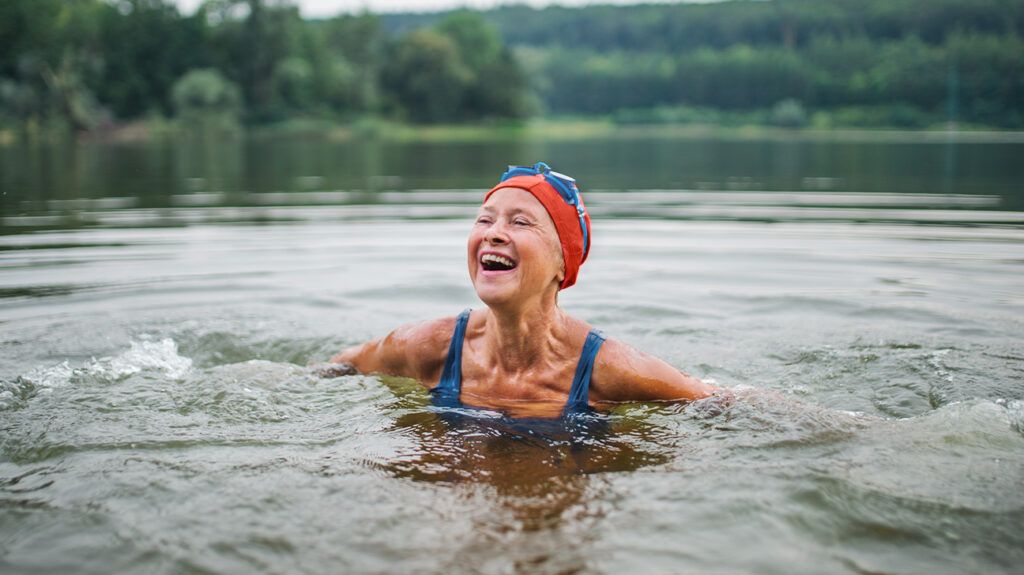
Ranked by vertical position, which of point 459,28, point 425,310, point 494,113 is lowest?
point 425,310

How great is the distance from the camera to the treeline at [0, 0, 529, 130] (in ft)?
229

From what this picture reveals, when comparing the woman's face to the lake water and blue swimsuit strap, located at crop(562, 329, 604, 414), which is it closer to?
blue swimsuit strap, located at crop(562, 329, 604, 414)

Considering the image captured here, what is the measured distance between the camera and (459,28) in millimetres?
131500

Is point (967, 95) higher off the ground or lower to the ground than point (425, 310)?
higher

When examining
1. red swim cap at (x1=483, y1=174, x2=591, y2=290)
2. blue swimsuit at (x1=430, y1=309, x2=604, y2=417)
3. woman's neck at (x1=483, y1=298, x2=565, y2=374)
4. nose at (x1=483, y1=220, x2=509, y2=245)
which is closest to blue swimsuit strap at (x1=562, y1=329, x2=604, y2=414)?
blue swimsuit at (x1=430, y1=309, x2=604, y2=417)

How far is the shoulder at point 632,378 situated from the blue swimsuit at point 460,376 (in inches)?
1.8

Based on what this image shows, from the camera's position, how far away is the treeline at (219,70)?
229 ft

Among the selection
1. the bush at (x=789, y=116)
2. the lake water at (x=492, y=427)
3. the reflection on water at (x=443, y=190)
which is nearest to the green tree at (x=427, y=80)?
the bush at (x=789, y=116)

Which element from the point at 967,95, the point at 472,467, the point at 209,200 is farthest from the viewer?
the point at 967,95

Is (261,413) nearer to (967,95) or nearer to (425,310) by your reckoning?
(425,310)

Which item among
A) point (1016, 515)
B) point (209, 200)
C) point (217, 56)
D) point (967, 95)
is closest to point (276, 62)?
point (217, 56)

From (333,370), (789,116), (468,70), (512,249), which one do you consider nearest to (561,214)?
(512,249)

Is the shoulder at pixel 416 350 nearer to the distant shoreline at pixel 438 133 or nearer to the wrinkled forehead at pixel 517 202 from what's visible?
the wrinkled forehead at pixel 517 202

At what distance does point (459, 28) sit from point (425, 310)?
128943 mm
